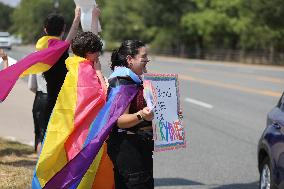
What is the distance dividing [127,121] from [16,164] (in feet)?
13.8

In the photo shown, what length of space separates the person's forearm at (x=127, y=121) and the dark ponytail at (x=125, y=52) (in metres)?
0.43

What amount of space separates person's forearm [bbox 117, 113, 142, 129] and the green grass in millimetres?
2715

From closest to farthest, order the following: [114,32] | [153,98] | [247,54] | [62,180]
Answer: [153,98], [62,180], [247,54], [114,32]

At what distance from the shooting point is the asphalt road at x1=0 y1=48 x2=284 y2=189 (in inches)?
321

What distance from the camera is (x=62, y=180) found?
485 cm

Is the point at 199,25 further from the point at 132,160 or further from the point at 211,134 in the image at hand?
the point at 132,160

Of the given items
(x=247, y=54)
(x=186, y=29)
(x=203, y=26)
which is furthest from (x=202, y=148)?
(x=186, y=29)

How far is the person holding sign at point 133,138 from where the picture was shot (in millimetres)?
4469

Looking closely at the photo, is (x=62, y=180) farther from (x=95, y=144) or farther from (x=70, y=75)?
(x=70, y=75)

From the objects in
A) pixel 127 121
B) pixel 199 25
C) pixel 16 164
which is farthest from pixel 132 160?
pixel 199 25

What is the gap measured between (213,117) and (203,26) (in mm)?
45755

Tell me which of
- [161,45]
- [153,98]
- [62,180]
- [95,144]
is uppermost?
[153,98]

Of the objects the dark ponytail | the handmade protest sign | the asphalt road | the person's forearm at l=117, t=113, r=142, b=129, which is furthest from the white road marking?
the person's forearm at l=117, t=113, r=142, b=129

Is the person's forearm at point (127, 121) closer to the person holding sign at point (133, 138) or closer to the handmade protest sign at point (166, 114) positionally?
the person holding sign at point (133, 138)
